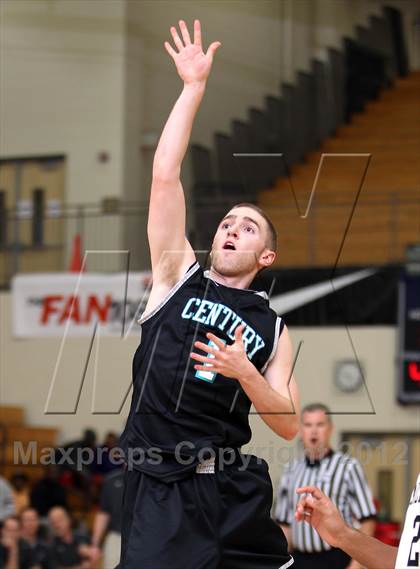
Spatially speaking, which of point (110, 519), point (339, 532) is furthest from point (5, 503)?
point (339, 532)

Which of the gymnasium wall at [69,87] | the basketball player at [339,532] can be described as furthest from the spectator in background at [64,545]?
the gymnasium wall at [69,87]

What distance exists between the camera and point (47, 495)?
1109cm

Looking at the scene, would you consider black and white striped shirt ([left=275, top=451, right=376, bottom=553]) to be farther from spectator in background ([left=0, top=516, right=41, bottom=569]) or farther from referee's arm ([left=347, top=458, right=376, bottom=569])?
spectator in background ([left=0, top=516, right=41, bottom=569])

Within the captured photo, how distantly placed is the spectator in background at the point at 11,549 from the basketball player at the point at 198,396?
510 centimetres

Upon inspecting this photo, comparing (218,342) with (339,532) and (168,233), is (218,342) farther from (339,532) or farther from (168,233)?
(339,532)

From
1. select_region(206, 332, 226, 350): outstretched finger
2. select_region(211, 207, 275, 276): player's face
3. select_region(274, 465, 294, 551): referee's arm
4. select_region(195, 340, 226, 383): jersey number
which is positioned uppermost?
select_region(211, 207, 275, 276): player's face

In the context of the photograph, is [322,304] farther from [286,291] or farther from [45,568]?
[45,568]

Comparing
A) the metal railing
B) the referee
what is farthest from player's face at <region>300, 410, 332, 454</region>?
the metal railing

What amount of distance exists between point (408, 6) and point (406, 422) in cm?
690

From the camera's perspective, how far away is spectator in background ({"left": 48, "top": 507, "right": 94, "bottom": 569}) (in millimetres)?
8992

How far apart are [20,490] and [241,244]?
776 cm

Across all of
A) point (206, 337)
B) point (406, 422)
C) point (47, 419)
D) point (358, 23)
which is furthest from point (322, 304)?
point (206, 337)

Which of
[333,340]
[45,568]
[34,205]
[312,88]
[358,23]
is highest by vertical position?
[358,23]

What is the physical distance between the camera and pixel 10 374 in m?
13.0
